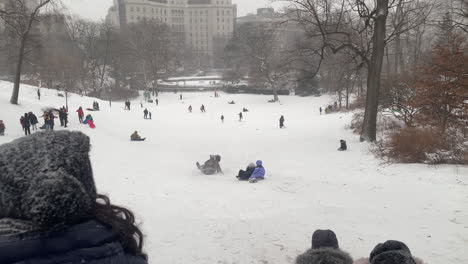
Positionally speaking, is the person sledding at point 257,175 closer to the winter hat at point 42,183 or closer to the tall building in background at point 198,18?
the winter hat at point 42,183

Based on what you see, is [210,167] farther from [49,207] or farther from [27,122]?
[49,207]

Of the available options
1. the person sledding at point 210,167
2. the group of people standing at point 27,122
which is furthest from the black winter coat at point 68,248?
the group of people standing at point 27,122

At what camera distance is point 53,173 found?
129 cm

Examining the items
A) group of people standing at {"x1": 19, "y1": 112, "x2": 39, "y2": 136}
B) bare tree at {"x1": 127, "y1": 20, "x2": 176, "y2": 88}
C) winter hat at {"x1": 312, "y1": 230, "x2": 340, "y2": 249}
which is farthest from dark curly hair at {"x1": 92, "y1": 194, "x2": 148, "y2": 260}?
bare tree at {"x1": 127, "y1": 20, "x2": 176, "y2": 88}

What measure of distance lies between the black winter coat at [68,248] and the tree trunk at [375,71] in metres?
16.4

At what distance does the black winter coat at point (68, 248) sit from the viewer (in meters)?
1.28

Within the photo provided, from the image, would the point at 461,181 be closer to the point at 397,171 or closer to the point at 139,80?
the point at 397,171

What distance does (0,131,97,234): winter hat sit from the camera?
1275 mm

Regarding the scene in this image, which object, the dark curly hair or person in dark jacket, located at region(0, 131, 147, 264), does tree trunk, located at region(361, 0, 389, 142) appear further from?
person in dark jacket, located at region(0, 131, 147, 264)

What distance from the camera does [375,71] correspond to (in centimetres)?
1606

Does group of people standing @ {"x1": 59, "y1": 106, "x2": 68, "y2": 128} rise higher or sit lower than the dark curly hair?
lower

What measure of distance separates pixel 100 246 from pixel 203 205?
7.46 meters

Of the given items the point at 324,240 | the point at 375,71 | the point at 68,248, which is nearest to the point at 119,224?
the point at 68,248

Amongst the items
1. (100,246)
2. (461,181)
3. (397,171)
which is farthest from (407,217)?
(100,246)
